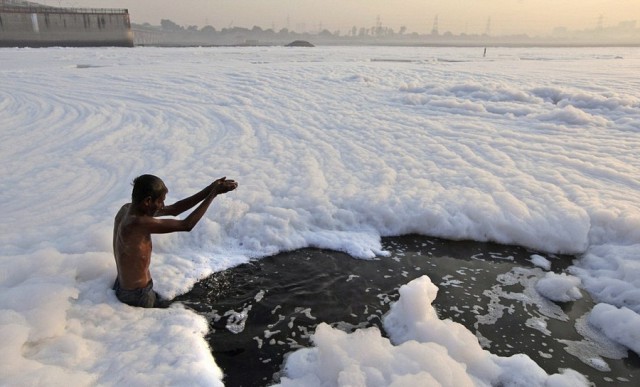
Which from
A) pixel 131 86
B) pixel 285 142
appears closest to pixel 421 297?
pixel 285 142

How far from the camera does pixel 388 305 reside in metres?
3.34

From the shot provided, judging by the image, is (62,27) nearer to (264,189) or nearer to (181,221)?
(264,189)

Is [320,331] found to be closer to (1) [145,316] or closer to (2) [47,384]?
(1) [145,316]

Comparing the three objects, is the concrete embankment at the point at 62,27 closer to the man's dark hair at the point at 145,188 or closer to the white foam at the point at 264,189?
the white foam at the point at 264,189

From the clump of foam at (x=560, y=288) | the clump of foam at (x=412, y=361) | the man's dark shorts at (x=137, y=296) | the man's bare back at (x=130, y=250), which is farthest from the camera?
the clump of foam at (x=560, y=288)

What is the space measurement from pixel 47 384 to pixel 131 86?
11.4m

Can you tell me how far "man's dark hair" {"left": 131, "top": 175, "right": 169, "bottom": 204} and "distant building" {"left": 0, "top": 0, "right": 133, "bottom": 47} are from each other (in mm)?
53237

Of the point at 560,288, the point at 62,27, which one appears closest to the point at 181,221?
the point at 560,288

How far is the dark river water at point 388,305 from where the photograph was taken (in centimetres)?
281

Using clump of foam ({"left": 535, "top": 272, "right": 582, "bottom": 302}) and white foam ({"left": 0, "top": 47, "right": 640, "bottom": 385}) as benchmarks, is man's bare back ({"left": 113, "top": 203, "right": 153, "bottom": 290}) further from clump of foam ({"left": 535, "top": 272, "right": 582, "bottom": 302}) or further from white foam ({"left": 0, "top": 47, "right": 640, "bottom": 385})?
clump of foam ({"left": 535, "top": 272, "right": 582, "bottom": 302})

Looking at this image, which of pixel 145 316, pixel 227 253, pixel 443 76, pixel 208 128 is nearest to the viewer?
pixel 145 316

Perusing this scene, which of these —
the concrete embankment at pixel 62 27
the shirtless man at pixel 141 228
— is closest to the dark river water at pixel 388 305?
the shirtless man at pixel 141 228

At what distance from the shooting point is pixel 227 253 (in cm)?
402

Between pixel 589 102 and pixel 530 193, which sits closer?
pixel 530 193
